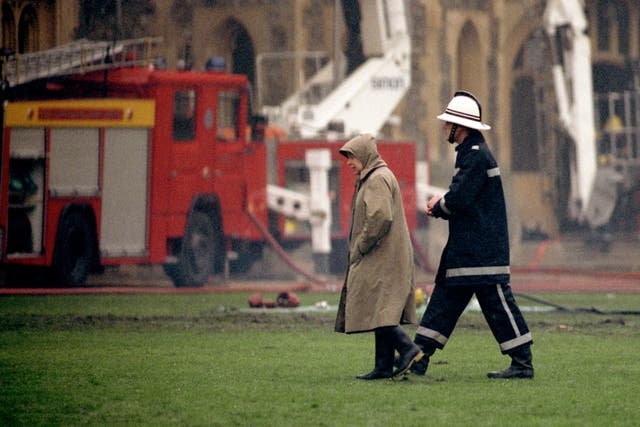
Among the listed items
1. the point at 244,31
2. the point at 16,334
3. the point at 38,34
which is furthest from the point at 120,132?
the point at 244,31

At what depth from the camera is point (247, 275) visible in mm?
25453

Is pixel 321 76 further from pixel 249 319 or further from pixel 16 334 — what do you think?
pixel 16 334

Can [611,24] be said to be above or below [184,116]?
above

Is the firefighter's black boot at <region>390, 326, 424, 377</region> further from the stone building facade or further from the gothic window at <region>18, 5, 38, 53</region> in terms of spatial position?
the stone building facade

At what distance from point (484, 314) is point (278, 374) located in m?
1.45

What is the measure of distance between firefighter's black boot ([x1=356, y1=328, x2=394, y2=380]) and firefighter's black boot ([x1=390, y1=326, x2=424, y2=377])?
0.19 ft

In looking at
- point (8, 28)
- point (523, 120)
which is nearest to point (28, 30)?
point (8, 28)

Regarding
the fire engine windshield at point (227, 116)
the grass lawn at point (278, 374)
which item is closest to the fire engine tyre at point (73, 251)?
the fire engine windshield at point (227, 116)

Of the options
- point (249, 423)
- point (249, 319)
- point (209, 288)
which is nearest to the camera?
point (249, 423)

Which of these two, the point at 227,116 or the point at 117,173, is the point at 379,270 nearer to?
the point at 117,173

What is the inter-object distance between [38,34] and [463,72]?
17.7 meters

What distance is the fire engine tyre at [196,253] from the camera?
21.5 meters

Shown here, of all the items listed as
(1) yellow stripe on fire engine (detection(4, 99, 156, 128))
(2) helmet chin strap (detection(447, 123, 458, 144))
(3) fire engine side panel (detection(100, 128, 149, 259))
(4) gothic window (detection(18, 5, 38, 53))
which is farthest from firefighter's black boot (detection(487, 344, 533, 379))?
(4) gothic window (detection(18, 5, 38, 53))

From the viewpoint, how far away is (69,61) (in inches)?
851
